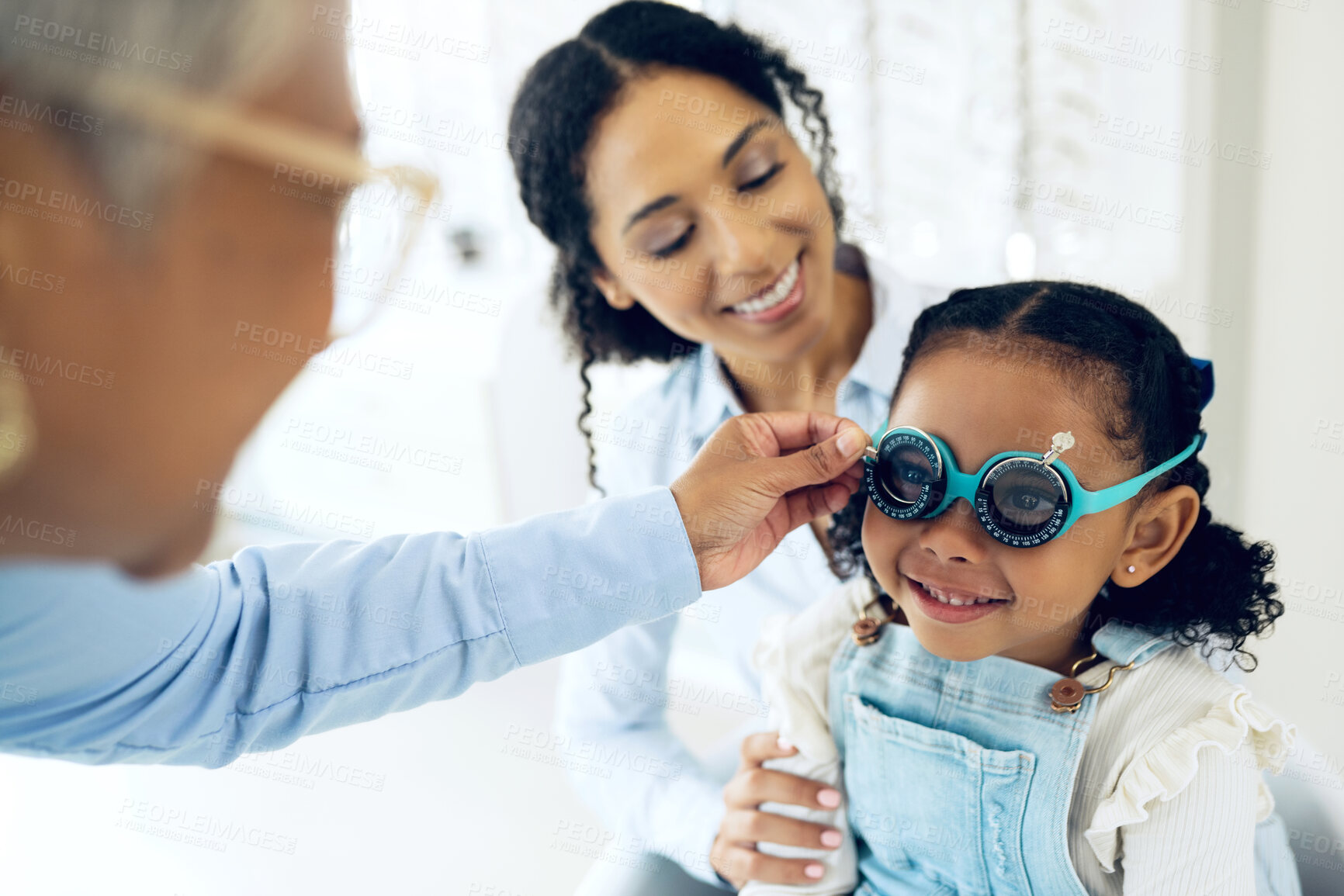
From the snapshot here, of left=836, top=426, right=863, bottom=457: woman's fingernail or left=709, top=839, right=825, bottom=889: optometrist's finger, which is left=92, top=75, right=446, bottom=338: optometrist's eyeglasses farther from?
left=709, top=839, right=825, bottom=889: optometrist's finger

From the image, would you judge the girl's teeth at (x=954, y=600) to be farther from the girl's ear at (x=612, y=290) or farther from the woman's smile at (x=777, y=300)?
the girl's ear at (x=612, y=290)

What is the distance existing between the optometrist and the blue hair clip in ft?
1.53

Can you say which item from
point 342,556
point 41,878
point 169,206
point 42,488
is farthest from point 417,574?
point 41,878

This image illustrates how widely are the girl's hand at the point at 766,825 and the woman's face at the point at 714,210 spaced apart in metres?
0.72

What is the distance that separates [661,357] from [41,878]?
1.79 m

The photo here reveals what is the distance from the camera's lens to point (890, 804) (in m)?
1.30

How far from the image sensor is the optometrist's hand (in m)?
1.17

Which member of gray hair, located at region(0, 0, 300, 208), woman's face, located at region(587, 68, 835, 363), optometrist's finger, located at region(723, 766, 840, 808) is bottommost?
optometrist's finger, located at region(723, 766, 840, 808)

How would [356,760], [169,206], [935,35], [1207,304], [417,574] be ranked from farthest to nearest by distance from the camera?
[356,760] < [935,35] < [1207,304] < [417,574] < [169,206]

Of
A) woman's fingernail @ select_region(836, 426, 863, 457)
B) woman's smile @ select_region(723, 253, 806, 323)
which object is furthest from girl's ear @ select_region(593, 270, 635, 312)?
woman's fingernail @ select_region(836, 426, 863, 457)

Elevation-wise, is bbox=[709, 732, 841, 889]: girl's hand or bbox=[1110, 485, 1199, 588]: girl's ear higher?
bbox=[1110, 485, 1199, 588]: girl's ear

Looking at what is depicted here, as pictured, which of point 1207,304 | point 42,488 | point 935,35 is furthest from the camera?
point 935,35

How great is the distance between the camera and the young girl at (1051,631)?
3.51 feet

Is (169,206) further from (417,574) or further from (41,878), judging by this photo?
(41,878)
